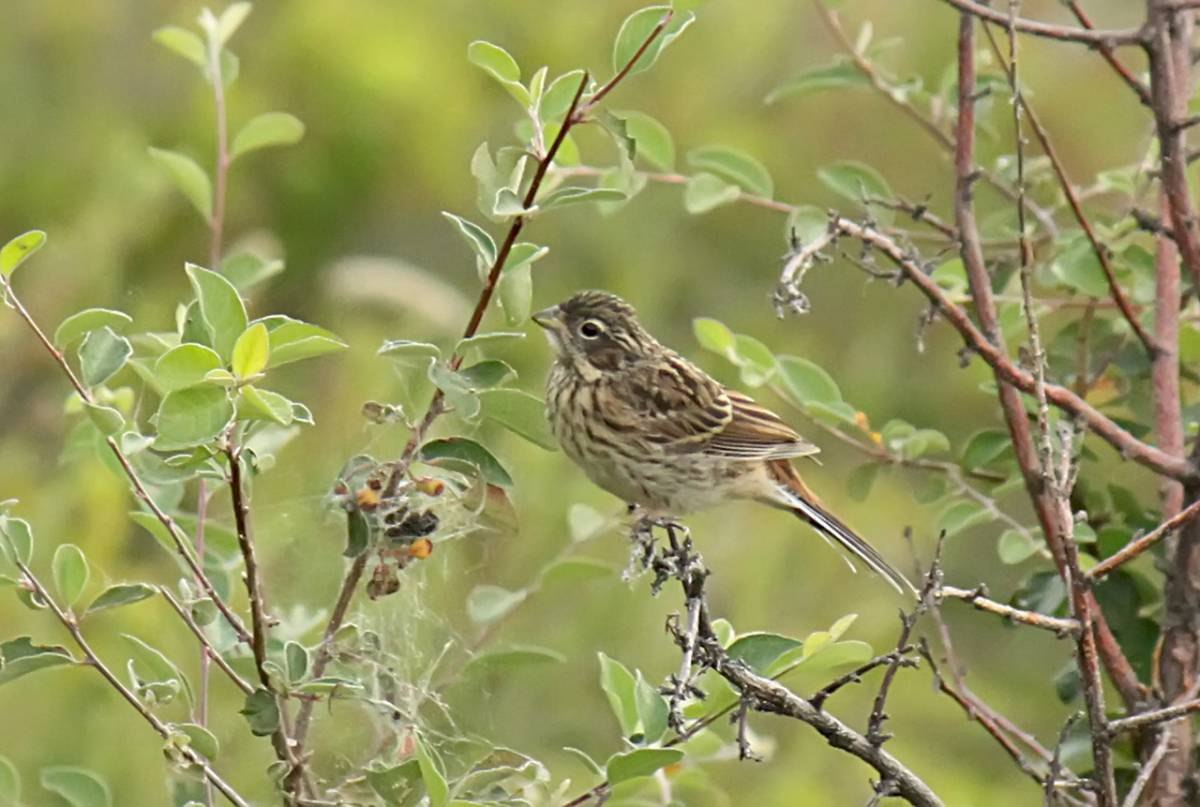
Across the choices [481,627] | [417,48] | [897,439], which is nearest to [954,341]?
[417,48]

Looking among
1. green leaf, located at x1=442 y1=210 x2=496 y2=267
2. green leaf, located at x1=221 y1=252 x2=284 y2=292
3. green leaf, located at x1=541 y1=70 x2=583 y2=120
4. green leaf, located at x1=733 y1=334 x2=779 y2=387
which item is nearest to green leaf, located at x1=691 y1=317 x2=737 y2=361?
green leaf, located at x1=733 y1=334 x2=779 y2=387

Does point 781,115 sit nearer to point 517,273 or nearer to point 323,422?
point 323,422

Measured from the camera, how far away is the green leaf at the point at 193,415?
1714 millimetres

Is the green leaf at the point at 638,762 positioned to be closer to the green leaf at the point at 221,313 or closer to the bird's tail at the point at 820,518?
the green leaf at the point at 221,313

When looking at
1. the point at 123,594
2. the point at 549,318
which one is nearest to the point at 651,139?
the point at 549,318

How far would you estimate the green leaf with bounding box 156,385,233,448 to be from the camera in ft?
5.62

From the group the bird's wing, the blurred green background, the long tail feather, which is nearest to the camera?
the long tail feather

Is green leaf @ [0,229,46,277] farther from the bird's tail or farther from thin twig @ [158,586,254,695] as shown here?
the bird's tail

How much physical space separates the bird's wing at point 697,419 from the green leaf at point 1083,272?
Result: 2.73ft

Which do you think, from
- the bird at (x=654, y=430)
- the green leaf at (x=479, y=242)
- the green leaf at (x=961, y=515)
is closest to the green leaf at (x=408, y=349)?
the green leaf at (x=479, y=242)

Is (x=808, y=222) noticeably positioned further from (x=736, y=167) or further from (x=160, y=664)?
(x=160, y=664)

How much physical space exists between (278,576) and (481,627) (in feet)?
0.98

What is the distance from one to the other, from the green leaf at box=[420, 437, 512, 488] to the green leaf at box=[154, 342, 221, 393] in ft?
1.25

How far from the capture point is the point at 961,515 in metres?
2.78
